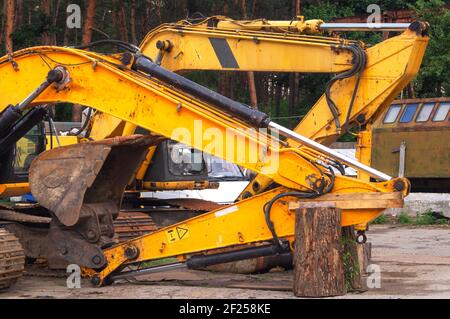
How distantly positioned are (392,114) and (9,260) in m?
15.8

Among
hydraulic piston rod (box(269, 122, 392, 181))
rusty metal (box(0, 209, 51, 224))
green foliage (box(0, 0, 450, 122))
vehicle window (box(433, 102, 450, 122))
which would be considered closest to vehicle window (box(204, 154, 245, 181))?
vehicle window (box(433, 102, 450, 122))

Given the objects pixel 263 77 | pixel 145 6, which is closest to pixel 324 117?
pixel 145 6

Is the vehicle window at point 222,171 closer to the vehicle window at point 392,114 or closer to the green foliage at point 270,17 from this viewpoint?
the vehicle window at point 392,114

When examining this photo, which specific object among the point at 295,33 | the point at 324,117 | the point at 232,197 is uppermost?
the point at 295,33

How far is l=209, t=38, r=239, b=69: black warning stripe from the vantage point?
1307cm

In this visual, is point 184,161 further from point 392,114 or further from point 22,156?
point 392,114

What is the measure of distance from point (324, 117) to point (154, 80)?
8.56ft

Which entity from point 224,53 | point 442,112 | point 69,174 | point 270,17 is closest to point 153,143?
point 69,174

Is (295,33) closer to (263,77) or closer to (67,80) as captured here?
(67,80)

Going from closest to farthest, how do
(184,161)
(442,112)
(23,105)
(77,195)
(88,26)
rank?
1. (77,195)
2. (23,105)
3. (184,161)
4. (442,112)
5. (88,26)

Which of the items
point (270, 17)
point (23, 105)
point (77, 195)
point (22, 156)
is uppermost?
point (270, 17)

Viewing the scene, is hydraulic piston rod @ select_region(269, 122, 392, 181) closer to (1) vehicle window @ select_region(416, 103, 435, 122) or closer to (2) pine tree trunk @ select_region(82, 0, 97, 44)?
(1) vehicle window @ select_region(416, 103, 435, 122)

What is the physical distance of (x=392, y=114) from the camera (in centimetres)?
2495

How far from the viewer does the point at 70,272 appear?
11906 mm
